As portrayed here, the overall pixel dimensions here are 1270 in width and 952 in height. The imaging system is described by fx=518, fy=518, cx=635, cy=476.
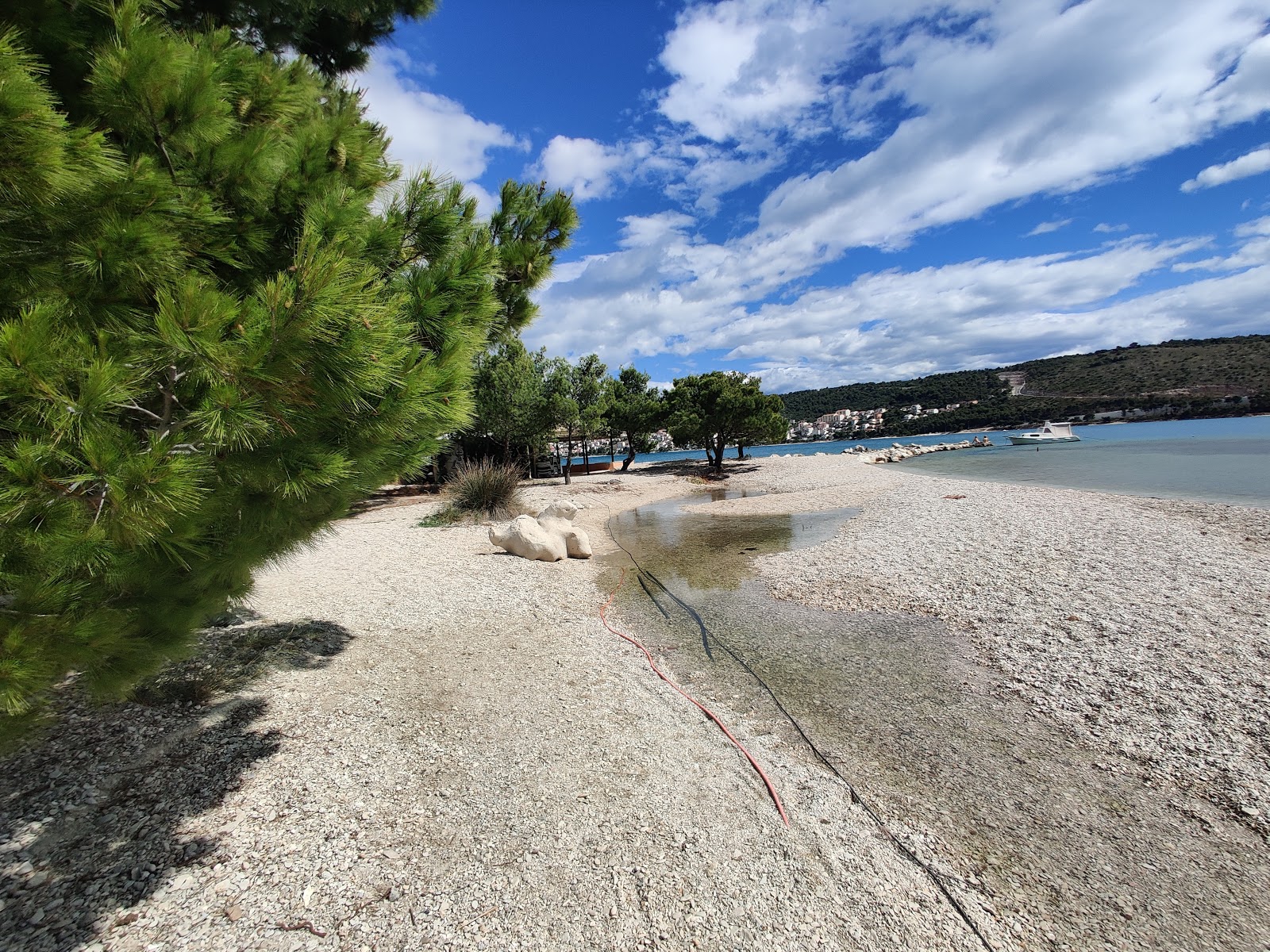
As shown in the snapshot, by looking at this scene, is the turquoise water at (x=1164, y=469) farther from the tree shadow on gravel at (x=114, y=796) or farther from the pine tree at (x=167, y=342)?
the tree shadow on gravel at (x=114, y=796)

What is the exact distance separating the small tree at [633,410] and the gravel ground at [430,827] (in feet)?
84.1

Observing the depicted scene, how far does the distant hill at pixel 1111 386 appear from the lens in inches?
2377

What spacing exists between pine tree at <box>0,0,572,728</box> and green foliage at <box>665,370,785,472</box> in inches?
1009

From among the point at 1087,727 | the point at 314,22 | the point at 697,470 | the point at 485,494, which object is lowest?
the point at 697,470

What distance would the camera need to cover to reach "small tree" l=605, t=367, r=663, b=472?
30844 mm

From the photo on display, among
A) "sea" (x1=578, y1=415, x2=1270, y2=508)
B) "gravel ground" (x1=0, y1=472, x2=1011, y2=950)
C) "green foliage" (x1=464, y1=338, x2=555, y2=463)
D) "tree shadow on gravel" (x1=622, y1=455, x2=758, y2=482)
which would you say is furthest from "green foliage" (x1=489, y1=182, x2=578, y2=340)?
"tree shadow on gravel" (x1=622, y1=455, x2=758, y2=482)

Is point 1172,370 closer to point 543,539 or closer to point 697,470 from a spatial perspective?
point 697,470

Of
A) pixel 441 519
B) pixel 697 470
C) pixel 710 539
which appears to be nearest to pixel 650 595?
pixel 710 539

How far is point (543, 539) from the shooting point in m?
9.17

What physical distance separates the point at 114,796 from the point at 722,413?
87.1ft

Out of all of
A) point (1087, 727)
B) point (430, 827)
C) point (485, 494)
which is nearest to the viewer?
point (430, 827)

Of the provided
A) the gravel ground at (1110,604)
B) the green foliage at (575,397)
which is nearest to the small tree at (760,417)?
the green foliage at (575,397)

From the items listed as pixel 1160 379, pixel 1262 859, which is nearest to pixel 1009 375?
pixel 1160 379

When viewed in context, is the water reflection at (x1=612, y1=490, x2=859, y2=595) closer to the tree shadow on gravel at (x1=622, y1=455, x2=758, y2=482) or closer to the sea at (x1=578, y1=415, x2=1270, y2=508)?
the sea at (x1=578, y1=415, x2=1270, y2=508)
